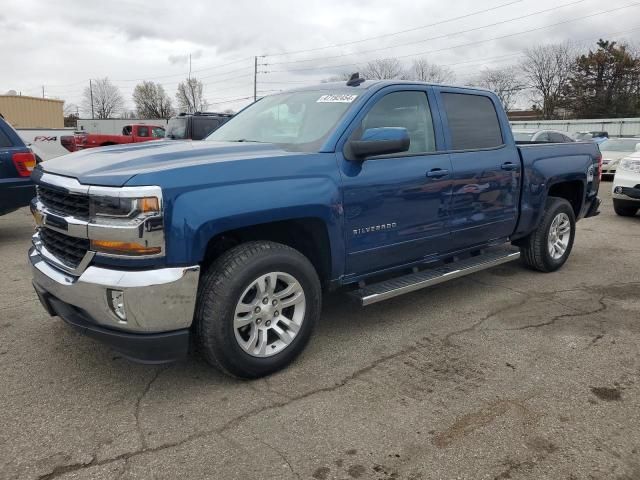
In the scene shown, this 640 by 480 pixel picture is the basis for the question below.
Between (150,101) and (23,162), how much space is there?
8732 centimetres

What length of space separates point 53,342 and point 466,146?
12.1 ft

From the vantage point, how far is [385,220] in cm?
382

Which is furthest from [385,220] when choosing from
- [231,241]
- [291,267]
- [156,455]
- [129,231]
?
[156,455]

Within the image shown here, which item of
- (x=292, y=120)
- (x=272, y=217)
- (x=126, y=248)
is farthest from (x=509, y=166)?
(x=126, y=248)

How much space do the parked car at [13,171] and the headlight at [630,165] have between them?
9908 mm

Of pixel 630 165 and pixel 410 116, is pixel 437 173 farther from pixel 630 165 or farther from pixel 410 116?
pixel 630 165

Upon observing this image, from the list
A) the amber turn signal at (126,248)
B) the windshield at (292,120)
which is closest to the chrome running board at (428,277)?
the windshield at (292,120)

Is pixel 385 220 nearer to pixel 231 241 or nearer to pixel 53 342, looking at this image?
pixel 231 241

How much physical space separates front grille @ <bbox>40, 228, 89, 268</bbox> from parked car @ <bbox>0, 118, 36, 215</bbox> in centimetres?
415

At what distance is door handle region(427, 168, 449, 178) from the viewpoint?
4090mm

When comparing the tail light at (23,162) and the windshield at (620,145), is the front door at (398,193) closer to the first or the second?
the tail light at (23,162)

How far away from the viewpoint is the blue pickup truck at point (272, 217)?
2816mm

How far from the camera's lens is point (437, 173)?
163 inches

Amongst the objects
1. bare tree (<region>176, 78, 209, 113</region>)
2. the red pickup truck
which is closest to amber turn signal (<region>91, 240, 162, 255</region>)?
the red pickup truck
